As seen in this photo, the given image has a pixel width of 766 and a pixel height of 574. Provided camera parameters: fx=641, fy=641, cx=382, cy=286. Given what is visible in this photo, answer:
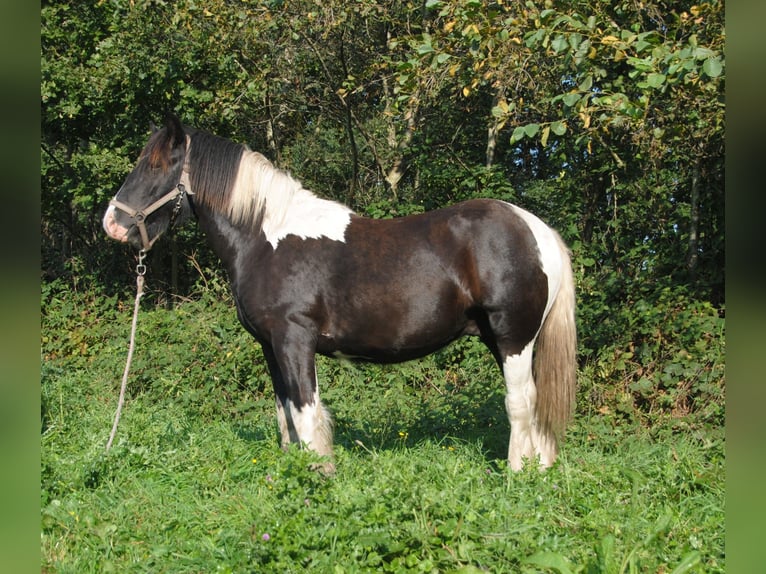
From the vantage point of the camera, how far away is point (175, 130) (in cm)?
416

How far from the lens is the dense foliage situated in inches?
196

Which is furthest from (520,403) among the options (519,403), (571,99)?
(571,99)

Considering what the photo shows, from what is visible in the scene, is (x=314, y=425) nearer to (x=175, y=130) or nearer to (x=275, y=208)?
(x=275, y=208)

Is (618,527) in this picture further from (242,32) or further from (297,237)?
(242,32)

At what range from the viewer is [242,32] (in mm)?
8133

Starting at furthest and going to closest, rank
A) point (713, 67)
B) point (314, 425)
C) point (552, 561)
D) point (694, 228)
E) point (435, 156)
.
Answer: point (435, 156) → point (694, 228) → point (314, 425) → point (713, 67) → point (552, 561)

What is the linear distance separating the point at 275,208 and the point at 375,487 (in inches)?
77.1

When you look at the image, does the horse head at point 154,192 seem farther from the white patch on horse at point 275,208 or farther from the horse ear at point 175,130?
the white patch on horse at point 275,208

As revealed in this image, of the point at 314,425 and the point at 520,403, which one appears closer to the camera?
the point at 314,425

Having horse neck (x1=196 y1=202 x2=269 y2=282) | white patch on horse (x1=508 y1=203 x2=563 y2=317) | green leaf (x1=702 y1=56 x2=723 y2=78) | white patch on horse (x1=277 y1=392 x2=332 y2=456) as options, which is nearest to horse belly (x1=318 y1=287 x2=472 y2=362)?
white patch on horse (x1=277 y1=392 x2=332 y2=456)

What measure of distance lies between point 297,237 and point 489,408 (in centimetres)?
243

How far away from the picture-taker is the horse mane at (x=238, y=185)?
13.7 feet

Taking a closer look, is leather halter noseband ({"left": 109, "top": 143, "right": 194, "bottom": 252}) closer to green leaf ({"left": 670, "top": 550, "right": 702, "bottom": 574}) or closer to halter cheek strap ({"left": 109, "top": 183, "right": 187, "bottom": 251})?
halter cheek strap ({"left": 109, "top": 183, "right": 187, "bottom": 251})
